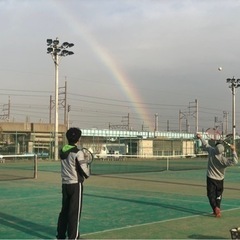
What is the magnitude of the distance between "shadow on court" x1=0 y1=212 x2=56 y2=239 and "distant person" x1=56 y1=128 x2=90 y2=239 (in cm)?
114

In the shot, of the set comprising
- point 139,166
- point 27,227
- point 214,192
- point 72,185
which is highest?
point 72,185

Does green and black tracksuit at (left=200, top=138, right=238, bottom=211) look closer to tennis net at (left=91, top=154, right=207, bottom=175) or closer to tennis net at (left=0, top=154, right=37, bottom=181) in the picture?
tennis net at (left=0, top=154, right=37, bottom=181)

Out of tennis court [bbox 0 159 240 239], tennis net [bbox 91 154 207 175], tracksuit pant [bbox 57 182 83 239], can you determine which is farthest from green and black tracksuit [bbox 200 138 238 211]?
tennis net [bbox 91 154 207 175]

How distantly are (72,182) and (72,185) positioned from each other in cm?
4

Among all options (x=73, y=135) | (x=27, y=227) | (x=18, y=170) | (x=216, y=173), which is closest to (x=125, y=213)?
(x=216, y=173)

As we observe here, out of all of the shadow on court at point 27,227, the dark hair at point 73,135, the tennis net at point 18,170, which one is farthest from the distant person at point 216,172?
the tennis net at point 18,170

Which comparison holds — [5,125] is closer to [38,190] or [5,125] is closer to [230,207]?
[38,190]

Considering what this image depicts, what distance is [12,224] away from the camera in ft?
29.9

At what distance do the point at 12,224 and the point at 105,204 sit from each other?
132 inches

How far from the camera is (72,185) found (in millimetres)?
6984

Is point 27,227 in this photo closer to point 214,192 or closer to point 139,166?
point 214,192

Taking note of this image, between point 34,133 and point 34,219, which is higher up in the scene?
point 34,133

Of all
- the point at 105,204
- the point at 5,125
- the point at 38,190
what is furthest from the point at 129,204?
the point at 5,125

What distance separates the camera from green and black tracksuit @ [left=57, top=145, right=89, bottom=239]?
696cm
